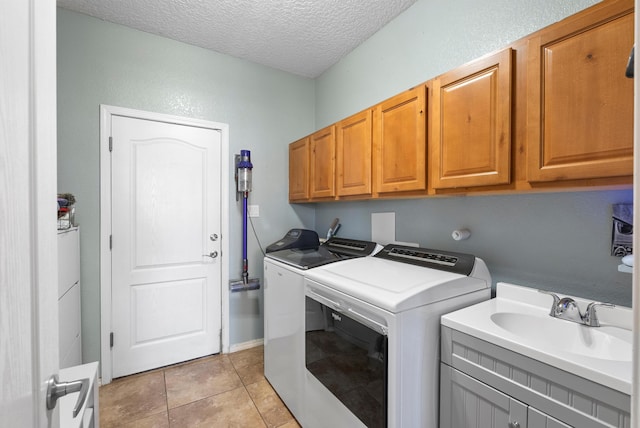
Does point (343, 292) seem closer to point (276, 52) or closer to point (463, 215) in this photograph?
point (463, 215)

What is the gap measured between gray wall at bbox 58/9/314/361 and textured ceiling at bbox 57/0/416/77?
127mm

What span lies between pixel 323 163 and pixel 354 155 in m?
0.40

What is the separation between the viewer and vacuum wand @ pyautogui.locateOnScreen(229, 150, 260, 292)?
2.54 meters

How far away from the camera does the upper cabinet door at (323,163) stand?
216cm

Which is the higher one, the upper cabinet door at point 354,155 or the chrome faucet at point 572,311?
the upper cabinet door at point 354,155

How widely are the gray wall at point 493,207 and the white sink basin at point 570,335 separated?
17 centimetres

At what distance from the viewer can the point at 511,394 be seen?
0.94m

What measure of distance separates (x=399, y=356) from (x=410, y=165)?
96 centimetres

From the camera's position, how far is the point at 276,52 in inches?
99.8

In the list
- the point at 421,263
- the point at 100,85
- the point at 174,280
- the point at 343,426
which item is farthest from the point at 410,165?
the point at 100,85

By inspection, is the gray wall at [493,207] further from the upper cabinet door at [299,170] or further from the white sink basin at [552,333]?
the upper cabinet door at [299,170]

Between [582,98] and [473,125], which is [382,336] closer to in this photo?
[473,125]

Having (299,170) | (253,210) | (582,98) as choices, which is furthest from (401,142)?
(253,210)

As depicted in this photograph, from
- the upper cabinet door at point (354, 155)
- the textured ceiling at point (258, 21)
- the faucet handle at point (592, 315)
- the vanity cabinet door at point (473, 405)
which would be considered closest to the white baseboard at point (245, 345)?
the upper cabinet door at point (354, 155)
